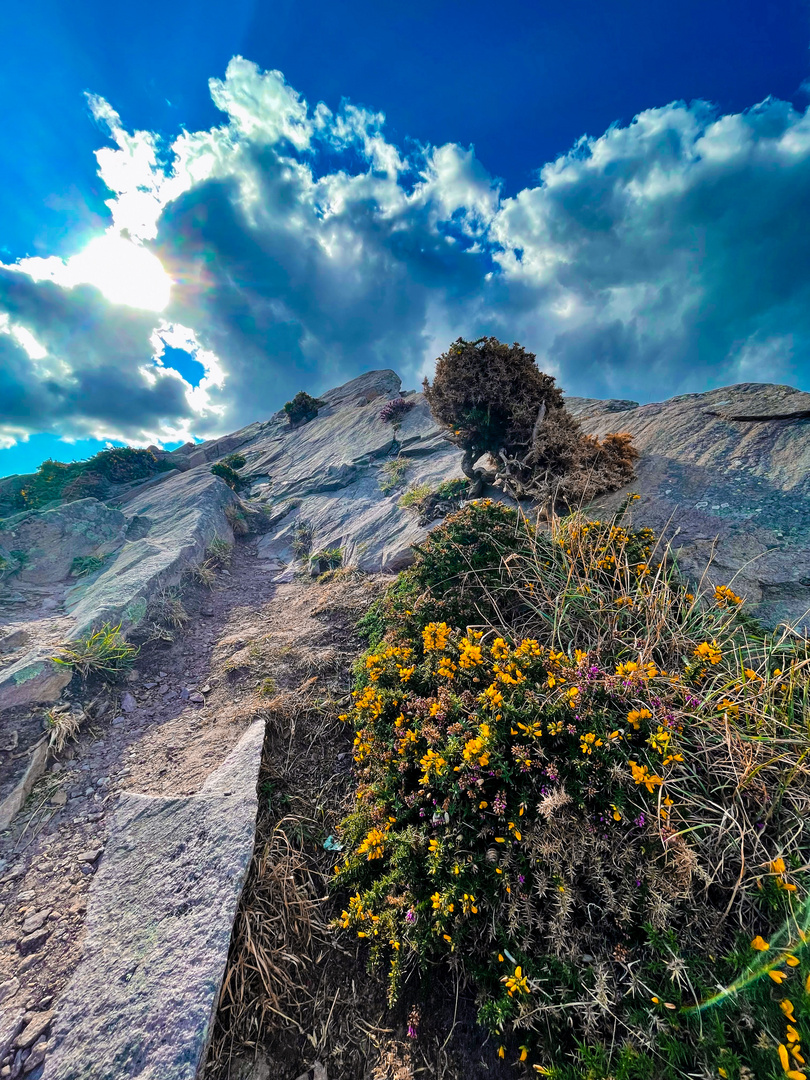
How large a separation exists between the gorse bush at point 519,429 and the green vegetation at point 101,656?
21.8ft

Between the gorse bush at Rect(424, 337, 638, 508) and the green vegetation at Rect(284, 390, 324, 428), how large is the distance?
64.2ft

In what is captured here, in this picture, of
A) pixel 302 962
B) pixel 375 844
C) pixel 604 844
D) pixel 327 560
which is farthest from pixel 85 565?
pixel 604 844

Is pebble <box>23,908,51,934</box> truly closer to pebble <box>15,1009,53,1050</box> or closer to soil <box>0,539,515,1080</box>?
soil <box>0,539,515,1080</box>

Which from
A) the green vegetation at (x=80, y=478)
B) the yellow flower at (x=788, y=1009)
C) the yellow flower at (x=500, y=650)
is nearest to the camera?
the yellow flower at (x=788, y=1009)

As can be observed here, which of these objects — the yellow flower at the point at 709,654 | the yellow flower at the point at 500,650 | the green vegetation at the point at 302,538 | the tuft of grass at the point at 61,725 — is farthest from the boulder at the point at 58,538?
the yellow flower at the point at 709,654

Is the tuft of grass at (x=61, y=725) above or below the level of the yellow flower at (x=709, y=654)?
below

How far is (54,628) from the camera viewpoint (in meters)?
5.72

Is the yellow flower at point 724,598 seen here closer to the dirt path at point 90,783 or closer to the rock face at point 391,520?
the rock face at point 391,520

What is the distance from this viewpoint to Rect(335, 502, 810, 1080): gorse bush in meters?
1.70

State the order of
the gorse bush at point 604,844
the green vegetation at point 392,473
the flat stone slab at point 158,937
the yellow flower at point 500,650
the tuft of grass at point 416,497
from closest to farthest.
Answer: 1. the gorse bush at point 604,844
2. the flat stone slab at point 158,937
3. the yellow flower at point 500,650
4. the tuft of grass at point 416,497
5. the green vegetation at point 392,473

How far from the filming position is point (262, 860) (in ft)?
9.25

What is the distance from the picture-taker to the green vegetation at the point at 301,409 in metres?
25.7

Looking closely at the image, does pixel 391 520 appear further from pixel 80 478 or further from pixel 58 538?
pixel 80 478

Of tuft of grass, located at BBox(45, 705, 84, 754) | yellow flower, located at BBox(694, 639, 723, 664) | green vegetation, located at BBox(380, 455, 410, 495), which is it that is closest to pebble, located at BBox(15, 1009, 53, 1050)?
tuft of grass, located at BBox(45, 705, 84, 754)
